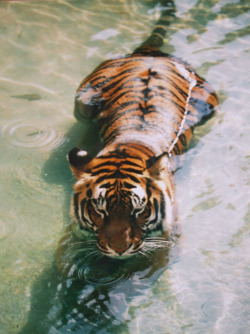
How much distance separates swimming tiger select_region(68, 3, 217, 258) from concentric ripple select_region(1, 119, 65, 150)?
0.94ft

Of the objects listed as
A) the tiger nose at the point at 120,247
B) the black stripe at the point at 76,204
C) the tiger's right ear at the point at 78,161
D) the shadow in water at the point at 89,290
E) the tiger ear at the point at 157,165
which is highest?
the tiger ear at the point at 157,165

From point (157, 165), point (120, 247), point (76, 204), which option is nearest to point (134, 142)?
point (157, 165)

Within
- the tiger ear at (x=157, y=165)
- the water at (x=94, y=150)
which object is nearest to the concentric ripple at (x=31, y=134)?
the water at (x=94, y=150)

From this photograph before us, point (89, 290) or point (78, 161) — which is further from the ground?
point (78, 161)

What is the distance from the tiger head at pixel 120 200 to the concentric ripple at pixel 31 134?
1.11 m

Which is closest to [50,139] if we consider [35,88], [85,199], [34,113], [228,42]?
[34,113]

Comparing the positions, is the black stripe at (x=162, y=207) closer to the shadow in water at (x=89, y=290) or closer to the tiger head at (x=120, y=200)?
the tiger head at (x=120, y=200)

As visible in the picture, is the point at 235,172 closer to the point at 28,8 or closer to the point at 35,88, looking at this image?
the point at 35,88

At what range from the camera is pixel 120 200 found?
252cm

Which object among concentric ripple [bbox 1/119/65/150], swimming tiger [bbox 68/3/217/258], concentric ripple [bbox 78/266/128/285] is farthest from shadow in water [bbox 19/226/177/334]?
concentric ripple [bbox 1/119/65/150]

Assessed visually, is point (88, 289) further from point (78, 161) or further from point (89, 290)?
point (78, 161)

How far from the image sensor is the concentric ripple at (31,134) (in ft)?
12.9

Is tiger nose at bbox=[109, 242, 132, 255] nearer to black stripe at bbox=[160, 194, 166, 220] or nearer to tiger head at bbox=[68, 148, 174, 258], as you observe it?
tiger head at bbox=[68, 148, 174, 258]

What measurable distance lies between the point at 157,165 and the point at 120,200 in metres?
0.36
